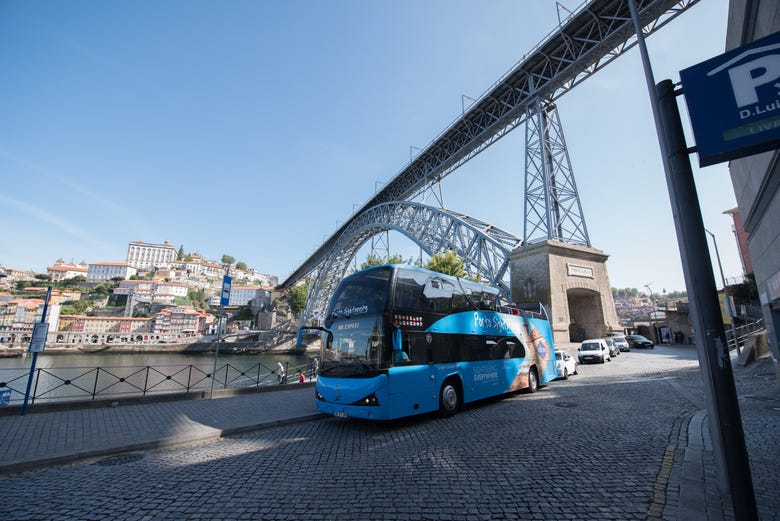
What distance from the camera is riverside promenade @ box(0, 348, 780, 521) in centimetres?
354

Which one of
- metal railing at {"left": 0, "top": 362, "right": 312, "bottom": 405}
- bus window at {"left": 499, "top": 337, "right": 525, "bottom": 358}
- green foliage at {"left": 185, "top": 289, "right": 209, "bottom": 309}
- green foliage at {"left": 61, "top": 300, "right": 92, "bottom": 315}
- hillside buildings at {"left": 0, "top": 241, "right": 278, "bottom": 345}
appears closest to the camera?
metal railing at {"left": 0, "top": 362, "right": 312, "bottom": 405}

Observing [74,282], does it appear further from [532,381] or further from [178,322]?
[532,381]

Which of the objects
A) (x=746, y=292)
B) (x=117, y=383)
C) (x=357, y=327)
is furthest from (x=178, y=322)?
(x=746, y=292)

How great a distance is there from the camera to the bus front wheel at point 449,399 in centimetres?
803

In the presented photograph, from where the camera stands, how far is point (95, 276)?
5025 inches

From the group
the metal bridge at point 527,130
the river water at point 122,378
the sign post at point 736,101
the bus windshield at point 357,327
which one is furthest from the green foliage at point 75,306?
the sign post at point 736,101

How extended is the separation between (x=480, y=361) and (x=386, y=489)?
19.1 ft

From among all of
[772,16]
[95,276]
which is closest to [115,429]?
[772,16]

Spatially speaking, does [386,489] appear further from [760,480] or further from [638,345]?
[638,345]

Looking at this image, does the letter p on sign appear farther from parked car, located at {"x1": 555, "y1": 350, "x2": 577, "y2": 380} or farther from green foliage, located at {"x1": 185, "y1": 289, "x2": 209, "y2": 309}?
green foliage, located at {"x1": 185, "y1": 289, "x2": 209, "y2": 309}

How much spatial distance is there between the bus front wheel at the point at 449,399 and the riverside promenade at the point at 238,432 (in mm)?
3096

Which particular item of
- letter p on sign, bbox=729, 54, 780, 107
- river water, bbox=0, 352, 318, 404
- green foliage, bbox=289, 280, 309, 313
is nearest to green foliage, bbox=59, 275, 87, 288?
river water, bbox=0, 352, 318, 404

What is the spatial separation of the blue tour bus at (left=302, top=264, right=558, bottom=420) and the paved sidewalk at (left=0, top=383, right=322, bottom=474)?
5.86 ft

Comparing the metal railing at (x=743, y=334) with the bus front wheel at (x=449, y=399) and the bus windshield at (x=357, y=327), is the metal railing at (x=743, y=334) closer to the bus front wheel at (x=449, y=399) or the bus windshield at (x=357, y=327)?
the bus front wheel at (x=449, y=399)
